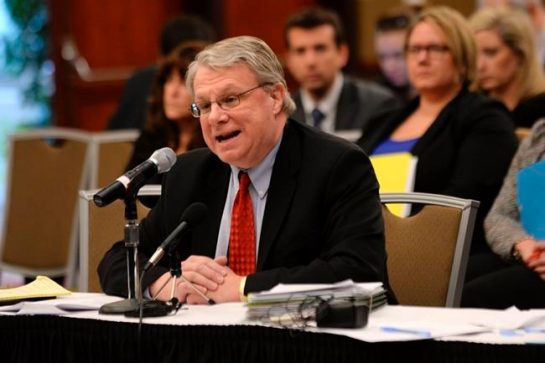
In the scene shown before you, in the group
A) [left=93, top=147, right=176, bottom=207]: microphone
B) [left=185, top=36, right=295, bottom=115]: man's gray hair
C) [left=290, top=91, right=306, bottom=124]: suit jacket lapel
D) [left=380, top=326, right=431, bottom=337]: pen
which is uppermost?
[left=290, top=91, right=306, bottom=124]: suit jacket lapel

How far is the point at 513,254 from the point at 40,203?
2890 mm

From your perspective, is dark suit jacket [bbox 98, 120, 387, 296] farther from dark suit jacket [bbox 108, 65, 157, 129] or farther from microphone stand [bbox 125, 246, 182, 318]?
dark suit jacket [bbox 108, 65, 157, 129]

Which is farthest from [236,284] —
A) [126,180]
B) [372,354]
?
[372,354]

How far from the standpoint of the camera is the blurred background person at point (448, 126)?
4.95m

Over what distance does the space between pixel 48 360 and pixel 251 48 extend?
1.08 m

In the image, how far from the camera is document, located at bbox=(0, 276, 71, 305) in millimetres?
3174

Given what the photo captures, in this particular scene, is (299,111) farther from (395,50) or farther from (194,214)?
Result: (194,214)

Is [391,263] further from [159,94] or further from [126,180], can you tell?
[159,94]

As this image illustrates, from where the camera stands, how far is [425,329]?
8.70 ft

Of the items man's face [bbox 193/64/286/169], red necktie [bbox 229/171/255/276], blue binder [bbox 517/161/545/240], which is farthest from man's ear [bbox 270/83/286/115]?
blue binder [bbox 517/161/545/240]

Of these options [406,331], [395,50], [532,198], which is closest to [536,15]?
[395,50]

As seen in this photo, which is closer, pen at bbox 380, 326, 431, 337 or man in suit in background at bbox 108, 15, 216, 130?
pen at bbox 380, 326, 431, 337

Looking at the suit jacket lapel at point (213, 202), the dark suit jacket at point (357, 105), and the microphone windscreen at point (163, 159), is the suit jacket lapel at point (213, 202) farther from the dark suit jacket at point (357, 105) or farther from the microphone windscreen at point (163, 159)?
the dark suit jacket at point (357, 105)

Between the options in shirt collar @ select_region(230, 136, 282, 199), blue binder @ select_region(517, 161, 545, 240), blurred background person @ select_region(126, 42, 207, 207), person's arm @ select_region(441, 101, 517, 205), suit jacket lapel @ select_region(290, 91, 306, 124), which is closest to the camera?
shirt collar @ select_region(230, 136, 282, 199)
